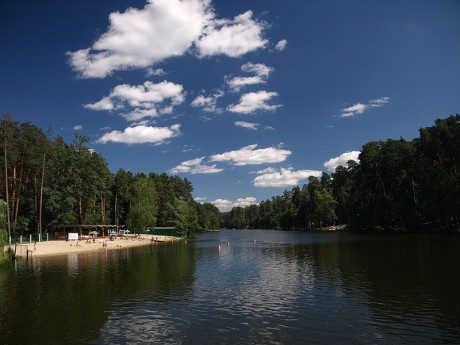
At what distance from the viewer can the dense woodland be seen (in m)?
85.0

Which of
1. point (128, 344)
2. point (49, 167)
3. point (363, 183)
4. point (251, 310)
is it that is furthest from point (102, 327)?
point (363, 183)

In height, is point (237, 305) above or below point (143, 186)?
below

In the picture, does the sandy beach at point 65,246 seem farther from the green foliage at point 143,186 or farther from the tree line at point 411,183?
the tree line at point 411,183

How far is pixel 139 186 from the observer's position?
407 feet

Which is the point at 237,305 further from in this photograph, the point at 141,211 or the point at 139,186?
the point at 139,186

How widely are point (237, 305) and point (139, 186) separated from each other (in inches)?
4008

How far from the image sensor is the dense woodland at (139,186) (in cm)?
8500

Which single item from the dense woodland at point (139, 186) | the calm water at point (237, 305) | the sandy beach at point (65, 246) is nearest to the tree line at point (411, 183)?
the dense woodland at point (139, 186)

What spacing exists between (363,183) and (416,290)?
127 m

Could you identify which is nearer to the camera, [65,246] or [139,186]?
[65,246]

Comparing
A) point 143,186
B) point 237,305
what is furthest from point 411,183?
point 237,305

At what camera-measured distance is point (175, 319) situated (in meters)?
23.5

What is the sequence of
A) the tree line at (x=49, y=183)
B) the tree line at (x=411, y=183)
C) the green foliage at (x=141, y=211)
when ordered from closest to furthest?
the tree line at (x=49, y=183), the tree line at (x=411, y=183), the green foliage at (x=141, y=211)

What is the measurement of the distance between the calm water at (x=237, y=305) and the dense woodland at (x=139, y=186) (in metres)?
24.1
